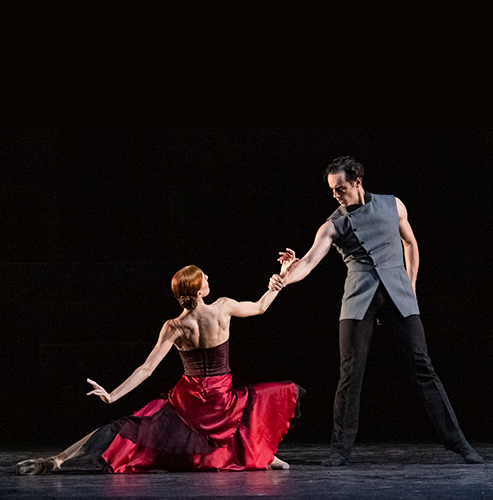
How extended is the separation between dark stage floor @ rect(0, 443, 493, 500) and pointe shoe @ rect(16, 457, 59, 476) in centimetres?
4

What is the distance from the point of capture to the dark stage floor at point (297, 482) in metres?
2.79

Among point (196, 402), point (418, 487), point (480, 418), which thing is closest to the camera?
point (418, 487)

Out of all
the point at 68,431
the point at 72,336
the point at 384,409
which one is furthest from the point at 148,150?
the point at 384,409

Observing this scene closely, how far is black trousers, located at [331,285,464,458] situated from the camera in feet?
11.3

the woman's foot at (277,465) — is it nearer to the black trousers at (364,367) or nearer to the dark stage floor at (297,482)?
the dark stage floor at (297,482)

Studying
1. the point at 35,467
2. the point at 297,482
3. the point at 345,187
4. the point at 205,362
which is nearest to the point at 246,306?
the point at 205,362

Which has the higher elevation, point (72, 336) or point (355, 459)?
point (72, 336)

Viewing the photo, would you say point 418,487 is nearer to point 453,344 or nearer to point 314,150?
point 453,344

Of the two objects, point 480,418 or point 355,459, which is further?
point 480,418

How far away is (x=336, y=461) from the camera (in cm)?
347

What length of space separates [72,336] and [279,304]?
4.49 feet

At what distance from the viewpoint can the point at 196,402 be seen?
12.0ft

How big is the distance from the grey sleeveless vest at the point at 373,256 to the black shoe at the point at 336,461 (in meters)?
0.61

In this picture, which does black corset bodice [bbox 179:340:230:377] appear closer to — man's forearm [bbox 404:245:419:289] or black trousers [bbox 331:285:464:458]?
black trousers [bbox 331:285:464:458]
